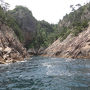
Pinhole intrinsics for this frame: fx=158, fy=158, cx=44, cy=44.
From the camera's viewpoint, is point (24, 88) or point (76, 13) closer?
point (24, 88)

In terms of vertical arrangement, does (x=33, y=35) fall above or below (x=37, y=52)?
above

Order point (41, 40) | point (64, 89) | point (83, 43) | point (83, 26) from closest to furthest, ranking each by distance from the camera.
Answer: point (64, 89) → point (83, 43) → point (83, 26) → point (41, 40)

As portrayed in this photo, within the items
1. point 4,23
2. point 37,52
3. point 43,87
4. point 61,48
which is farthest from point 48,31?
point 43,87

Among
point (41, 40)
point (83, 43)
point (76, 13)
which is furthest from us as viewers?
point (41, 40)

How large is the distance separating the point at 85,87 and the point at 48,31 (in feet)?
488

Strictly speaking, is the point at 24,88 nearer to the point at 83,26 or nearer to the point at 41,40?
the point at 83,26

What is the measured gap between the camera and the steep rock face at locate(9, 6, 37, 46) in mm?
103562

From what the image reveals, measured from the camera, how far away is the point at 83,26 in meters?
72.9

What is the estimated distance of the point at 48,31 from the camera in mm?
162625

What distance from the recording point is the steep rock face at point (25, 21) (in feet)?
340

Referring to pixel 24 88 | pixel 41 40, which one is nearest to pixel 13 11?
pixel 41 40

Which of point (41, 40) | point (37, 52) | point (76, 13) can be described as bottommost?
point (37, 52)

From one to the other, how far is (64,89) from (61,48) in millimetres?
61589

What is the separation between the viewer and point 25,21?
342 ft
